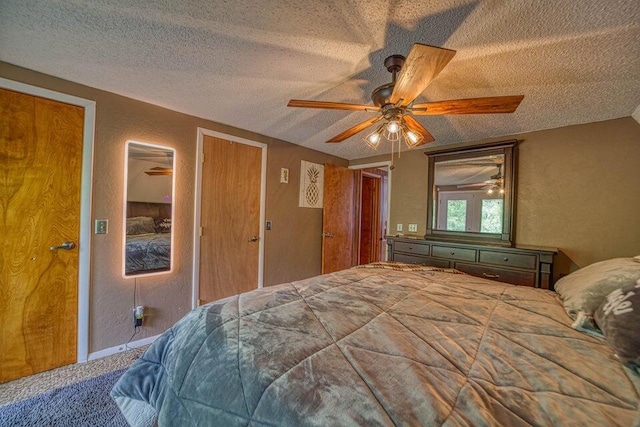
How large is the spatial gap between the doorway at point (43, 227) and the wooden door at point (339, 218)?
109 inches

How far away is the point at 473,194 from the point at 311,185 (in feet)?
7.09

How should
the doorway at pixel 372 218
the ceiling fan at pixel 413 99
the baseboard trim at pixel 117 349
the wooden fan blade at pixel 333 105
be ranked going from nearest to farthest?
the ceiling fan at pixel 413 99 < the wooden fan blade at pixel 333 105 < the baseboard trim at pixel 117 349 < the doorway at pixel 372 218

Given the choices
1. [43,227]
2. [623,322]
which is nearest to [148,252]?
[43,227]

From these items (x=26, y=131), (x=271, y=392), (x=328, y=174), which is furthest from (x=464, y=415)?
(x=328, y=174)

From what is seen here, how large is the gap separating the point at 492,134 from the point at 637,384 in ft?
9.37

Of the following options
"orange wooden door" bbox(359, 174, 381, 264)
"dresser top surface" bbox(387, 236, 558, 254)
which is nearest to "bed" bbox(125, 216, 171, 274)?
"dresser top surface" bbox(387, 236, 558, 254)

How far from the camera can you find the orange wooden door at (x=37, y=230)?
5.95 feet

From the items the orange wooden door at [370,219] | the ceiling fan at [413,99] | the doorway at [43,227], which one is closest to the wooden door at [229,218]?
the doorway at [43,227]

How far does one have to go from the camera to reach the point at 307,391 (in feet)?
2.28

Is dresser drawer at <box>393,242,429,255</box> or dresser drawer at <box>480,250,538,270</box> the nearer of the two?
dresser drawer at <box>480,250,538,270</box>

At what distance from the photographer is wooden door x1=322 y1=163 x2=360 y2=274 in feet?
13.2

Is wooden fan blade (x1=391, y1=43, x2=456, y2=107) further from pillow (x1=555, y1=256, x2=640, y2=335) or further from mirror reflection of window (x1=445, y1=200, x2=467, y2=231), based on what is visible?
mirror reflection of window (x1=445, y1=200, x2=467, y2=231)

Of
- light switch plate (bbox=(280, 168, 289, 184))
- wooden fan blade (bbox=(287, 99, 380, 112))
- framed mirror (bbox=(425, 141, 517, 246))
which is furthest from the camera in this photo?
light switch plate (bbox=(280, 168, 289, 184))

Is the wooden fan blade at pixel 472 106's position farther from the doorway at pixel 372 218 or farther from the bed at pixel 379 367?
the doorway at pixel 372 218
